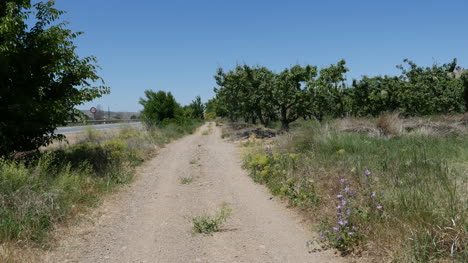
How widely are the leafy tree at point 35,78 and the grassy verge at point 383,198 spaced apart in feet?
16.4

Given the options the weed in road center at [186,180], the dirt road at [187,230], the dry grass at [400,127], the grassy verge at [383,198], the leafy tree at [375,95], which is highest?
the leafy tree at [375,95]

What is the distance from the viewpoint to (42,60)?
8.21 metres

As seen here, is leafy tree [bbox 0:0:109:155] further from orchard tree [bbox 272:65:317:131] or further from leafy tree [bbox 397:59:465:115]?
leafy tree [bbox 397:59:465:115]

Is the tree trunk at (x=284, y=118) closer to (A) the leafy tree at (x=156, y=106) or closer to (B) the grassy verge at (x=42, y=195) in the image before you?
(A) the leafy tree at (x=156, y=106)

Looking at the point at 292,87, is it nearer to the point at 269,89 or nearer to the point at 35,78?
the point at 269,89

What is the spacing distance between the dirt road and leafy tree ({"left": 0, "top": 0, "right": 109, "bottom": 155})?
256 cm

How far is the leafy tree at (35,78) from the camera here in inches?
284

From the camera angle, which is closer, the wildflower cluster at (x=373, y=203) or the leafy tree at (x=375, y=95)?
the wildflower cluster at (x=373, y=203)

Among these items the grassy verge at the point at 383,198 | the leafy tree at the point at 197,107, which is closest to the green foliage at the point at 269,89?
the grassy verge at the point at 383,198

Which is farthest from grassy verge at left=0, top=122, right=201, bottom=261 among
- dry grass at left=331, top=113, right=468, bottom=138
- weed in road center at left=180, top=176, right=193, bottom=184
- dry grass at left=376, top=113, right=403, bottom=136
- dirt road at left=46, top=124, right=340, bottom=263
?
dry grass at left=376, top=113, right=403, bottom=136

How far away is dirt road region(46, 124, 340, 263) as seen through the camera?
14.4ft

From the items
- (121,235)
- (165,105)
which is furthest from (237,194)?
(165,105)

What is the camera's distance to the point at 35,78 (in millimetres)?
8062

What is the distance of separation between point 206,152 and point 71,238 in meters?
9.76
